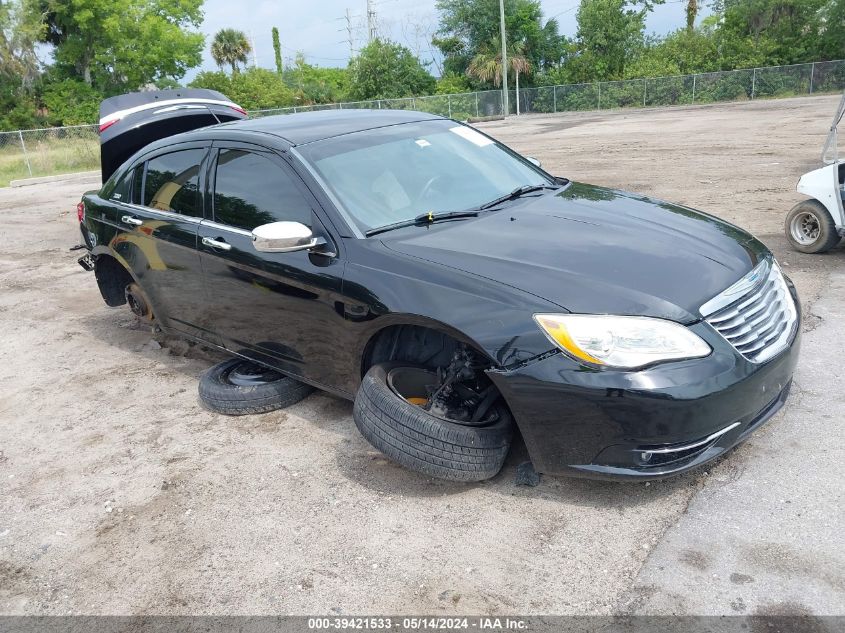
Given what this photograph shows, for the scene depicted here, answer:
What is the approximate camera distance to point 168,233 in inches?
190

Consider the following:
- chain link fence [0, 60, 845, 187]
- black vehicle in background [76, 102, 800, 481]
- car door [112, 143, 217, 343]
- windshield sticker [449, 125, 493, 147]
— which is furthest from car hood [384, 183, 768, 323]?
chain link fence [0, 60, 845, 187]

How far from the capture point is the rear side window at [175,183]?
15.4ft

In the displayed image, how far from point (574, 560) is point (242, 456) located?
1.96 metres

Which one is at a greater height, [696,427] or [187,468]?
[696,427]

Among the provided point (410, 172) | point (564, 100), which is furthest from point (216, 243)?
point (564, 100)

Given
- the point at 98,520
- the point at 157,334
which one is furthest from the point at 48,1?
the point at 98,520

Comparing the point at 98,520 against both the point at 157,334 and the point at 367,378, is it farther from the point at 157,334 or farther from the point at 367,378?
the point at 157,334

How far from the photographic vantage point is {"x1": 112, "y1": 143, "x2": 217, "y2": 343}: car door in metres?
4.69

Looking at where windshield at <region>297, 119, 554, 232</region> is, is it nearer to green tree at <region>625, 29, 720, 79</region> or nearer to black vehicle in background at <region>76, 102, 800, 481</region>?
black vehicle in background at <region>76, 102, 800, 481</region>

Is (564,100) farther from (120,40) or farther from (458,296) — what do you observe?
(458,296)

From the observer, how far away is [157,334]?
6.38 meters

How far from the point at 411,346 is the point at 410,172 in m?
1.10

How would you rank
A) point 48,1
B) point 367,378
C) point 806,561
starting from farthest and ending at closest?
1. point 48,1
2. point 367,378
3. point 806,561

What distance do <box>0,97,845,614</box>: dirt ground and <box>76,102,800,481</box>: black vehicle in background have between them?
26cm
